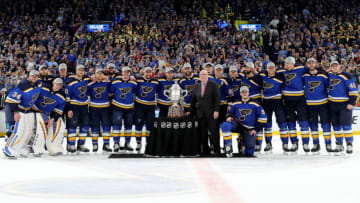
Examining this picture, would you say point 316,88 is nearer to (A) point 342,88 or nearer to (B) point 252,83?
(A) point 342,88

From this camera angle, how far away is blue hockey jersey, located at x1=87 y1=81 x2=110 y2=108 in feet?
30.9

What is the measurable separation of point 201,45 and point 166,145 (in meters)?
11.7

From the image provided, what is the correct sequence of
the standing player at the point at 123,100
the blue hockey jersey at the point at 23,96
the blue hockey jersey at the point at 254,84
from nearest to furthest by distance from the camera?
the blue hockey jersey at the point at 23,96, the blue hockey jersey at the point at 254,84, the standing player at the point at 123,100

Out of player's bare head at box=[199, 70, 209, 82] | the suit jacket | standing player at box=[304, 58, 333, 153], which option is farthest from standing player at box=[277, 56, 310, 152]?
player's bare head at box=[199, 70, 209, 82]

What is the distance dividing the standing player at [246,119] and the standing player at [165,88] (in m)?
1.37

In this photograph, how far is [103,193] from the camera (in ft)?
16.2

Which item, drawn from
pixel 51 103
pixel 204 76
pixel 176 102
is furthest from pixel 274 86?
pixel 51 103

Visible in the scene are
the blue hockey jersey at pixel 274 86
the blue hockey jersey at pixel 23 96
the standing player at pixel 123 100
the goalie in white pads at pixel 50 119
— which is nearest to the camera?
the blue hockey jersey at pixel 23 96

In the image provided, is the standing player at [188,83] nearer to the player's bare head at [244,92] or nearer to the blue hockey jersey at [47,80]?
the player's bare head at [244,92]

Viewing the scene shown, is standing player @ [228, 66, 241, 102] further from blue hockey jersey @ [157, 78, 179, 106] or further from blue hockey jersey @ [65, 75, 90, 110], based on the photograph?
blue hockey jersey @ [65, 75, 90, 110]

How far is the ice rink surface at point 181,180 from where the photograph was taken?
473 cm

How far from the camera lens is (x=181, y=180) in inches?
229

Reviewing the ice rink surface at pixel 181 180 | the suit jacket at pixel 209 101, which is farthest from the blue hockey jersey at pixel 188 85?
the ice rink surface at pixel 181 180

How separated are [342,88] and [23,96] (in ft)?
18.9
